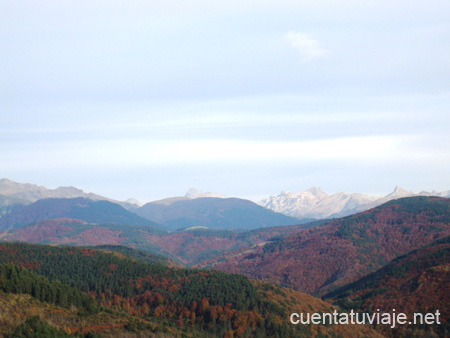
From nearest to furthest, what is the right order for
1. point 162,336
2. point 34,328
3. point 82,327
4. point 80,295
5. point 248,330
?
point 34,328, point 82,327, point 162,336, point 80,295, point 248,330

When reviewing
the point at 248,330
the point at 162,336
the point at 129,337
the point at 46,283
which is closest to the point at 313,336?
the point at 248,330

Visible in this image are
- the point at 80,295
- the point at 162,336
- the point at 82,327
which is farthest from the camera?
the point at 80,295

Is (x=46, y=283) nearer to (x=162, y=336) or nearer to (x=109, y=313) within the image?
(x=109, y=313)

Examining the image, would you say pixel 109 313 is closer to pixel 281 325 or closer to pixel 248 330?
pixel 248 330

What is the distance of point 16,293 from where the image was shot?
468 feet

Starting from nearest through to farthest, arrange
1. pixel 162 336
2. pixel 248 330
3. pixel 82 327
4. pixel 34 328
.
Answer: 1. pixel 34 328
2. pixel 82 327
3. pixel 162 336
4. pixel 248 330

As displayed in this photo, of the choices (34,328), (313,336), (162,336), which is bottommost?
(313,336)

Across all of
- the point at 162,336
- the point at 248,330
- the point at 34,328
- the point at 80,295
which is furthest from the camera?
the point at 248,330

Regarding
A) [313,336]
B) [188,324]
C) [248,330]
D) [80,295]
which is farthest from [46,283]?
[313,336]

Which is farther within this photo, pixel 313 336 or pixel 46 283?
pixel 313 336

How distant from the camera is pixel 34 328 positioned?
11662 cm

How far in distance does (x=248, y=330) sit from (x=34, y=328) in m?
94.2

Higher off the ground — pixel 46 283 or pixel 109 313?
pixel 46 283

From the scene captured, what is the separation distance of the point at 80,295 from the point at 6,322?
138 feet
